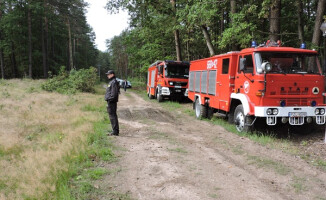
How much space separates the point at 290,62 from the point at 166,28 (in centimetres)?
1392

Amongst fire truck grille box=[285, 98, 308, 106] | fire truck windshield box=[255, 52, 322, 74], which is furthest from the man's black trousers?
fire truck grille box=[285, 98, 308, 106]

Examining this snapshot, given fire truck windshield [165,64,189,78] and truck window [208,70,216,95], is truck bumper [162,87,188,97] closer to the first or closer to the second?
fire truck windshield [165,64,189,78]

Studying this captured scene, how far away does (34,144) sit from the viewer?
8461 millimetres

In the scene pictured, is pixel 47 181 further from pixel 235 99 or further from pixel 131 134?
pixel 235 99

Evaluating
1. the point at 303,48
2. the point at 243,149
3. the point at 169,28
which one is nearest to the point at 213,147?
the point at 243,149

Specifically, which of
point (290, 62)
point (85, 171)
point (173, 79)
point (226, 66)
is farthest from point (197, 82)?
point (85, 171)

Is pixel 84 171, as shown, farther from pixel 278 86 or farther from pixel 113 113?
pixel 278 86

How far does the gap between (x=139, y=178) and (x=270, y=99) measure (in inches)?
179

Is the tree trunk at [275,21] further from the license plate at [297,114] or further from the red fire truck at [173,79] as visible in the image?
the red fire truck at [173,79]

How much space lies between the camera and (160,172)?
5074mm

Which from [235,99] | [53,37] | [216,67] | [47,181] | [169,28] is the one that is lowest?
[47,181]

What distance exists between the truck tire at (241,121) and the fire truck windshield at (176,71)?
10.6m

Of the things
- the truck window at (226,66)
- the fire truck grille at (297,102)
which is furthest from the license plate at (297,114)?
the truck window at (226,66)

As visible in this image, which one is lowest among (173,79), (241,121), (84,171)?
(84,171)
